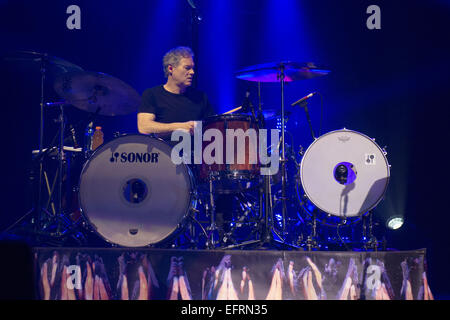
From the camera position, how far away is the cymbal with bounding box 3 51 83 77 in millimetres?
4379

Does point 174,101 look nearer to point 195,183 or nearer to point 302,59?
point 195,183

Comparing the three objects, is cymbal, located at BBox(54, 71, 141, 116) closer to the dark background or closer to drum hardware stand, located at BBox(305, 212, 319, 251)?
the dark background

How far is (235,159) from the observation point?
4.08 meters

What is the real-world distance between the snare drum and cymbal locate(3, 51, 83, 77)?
1.48 meters

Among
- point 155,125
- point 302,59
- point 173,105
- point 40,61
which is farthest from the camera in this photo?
point 302,59

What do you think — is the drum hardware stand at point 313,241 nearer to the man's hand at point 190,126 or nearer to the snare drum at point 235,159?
the snare drum at point 235,159

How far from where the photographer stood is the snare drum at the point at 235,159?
13.4ft

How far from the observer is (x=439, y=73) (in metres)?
Answer: 5.64

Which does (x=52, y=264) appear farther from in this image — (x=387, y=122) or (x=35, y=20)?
(x=387, y=122)

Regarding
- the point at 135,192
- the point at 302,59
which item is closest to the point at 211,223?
the point at 135,192

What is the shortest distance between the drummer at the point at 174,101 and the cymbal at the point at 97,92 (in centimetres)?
23

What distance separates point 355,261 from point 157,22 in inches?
163

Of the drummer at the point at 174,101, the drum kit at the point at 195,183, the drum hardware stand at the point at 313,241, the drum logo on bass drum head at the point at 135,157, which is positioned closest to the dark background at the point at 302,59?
the drummer at the point at 174,101

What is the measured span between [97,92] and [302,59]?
3.01 metres
